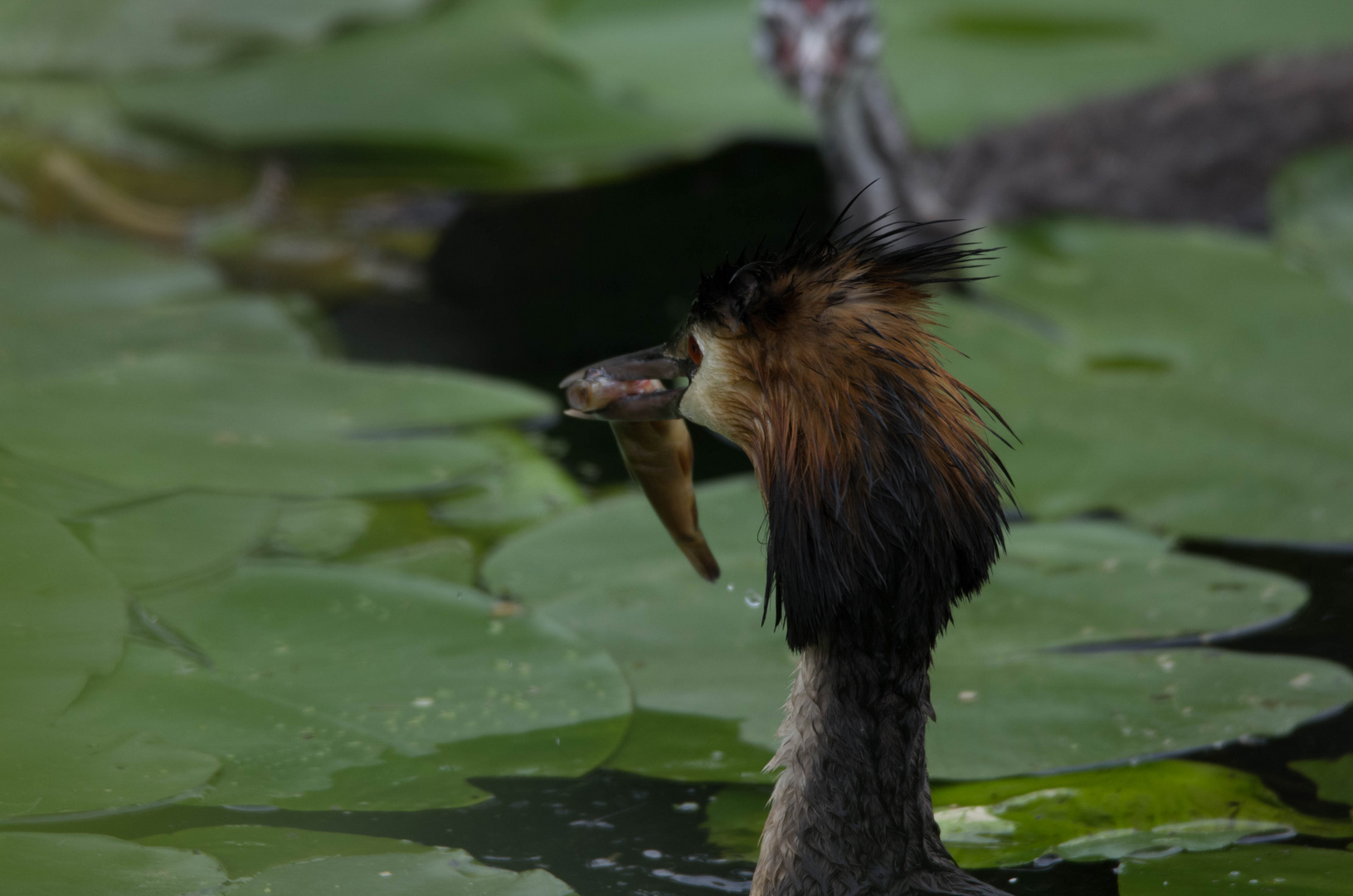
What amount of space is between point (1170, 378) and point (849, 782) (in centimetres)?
261

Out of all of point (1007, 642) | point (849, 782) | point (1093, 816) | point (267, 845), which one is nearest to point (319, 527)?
point (267, 845)

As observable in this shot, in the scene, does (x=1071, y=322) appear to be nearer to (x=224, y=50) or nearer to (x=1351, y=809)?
(x=1351, y=809)

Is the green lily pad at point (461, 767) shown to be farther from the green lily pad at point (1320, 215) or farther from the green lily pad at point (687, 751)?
the green lily pad at point (1320, 215)

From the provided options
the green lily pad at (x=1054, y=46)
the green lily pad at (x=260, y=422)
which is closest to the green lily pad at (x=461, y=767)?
the green lily pad at (x=260, y=422)

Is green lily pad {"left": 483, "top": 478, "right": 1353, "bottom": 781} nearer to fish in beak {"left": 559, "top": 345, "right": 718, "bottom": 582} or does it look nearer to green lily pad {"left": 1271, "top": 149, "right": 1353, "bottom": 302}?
fish in beak {"left": 559, "top": 345, "right": 718, "bottom": 582}

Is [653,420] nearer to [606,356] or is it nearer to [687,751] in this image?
[687,751]

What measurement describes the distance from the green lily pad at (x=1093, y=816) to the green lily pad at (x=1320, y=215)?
2.68 m

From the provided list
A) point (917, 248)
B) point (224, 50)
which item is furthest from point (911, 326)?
point (224, 50)

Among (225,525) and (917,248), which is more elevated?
(917,248)

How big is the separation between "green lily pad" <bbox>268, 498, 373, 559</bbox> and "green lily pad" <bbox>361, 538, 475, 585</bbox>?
9 centimetres

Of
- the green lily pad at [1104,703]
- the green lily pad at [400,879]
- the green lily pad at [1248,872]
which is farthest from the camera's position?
the green lily pad at [1104,703]

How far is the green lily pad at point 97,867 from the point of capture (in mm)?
1920

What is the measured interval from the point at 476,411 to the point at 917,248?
2.08m

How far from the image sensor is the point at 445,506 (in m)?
3.34
